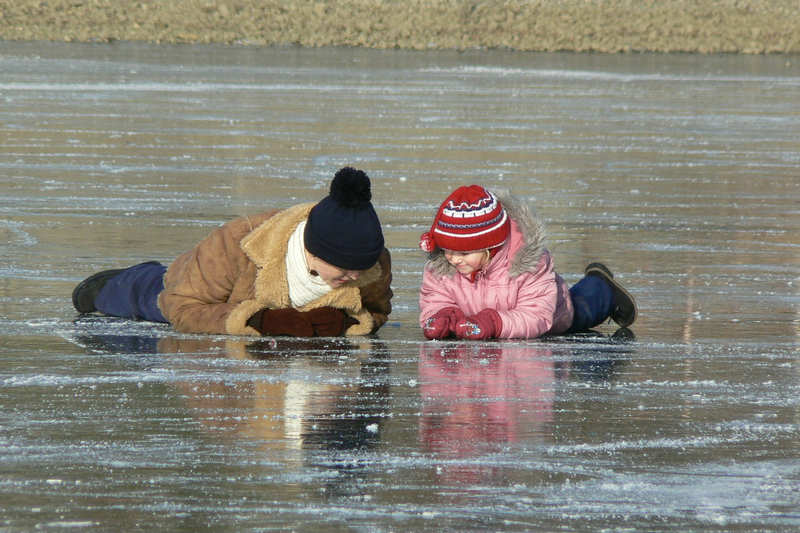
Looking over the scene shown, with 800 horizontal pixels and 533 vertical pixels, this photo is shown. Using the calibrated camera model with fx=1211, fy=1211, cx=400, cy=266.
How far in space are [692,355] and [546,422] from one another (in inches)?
48.0

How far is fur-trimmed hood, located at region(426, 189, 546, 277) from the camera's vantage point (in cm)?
498

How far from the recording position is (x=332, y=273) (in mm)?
4723

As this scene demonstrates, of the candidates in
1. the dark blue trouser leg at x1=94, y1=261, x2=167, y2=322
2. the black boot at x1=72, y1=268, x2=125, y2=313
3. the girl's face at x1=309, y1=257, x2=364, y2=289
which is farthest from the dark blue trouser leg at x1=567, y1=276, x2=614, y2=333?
the black boot at x1=72, y1=268, x2=125, y2=313

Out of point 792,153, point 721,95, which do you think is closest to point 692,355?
point 792,153

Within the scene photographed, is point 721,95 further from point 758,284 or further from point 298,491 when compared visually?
point 298,491

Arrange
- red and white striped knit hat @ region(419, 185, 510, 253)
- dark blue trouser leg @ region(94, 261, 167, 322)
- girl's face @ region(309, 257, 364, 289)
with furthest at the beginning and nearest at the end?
dark blue trouser leg @ region(94, 261, 167, 322) → red and white striped knit hat @ region(419, 185, 510, 253) → girl's face @ region(309, 257, 364, 289)

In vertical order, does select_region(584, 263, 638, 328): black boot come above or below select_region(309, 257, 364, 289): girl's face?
below

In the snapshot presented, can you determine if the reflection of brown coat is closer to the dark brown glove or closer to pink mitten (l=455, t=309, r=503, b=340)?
the dark brown glove

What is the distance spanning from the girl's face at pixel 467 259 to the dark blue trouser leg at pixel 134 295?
1369mm

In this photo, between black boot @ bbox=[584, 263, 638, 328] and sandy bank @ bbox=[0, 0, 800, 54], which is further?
sandy bank @ bbox=[0, 0, 800, 54]

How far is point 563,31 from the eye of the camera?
2706cm

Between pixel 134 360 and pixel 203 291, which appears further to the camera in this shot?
pixel 203 291

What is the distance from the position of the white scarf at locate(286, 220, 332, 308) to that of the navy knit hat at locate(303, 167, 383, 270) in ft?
0.56

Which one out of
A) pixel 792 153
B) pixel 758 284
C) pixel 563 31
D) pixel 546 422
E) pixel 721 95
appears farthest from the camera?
pixel 563 31
